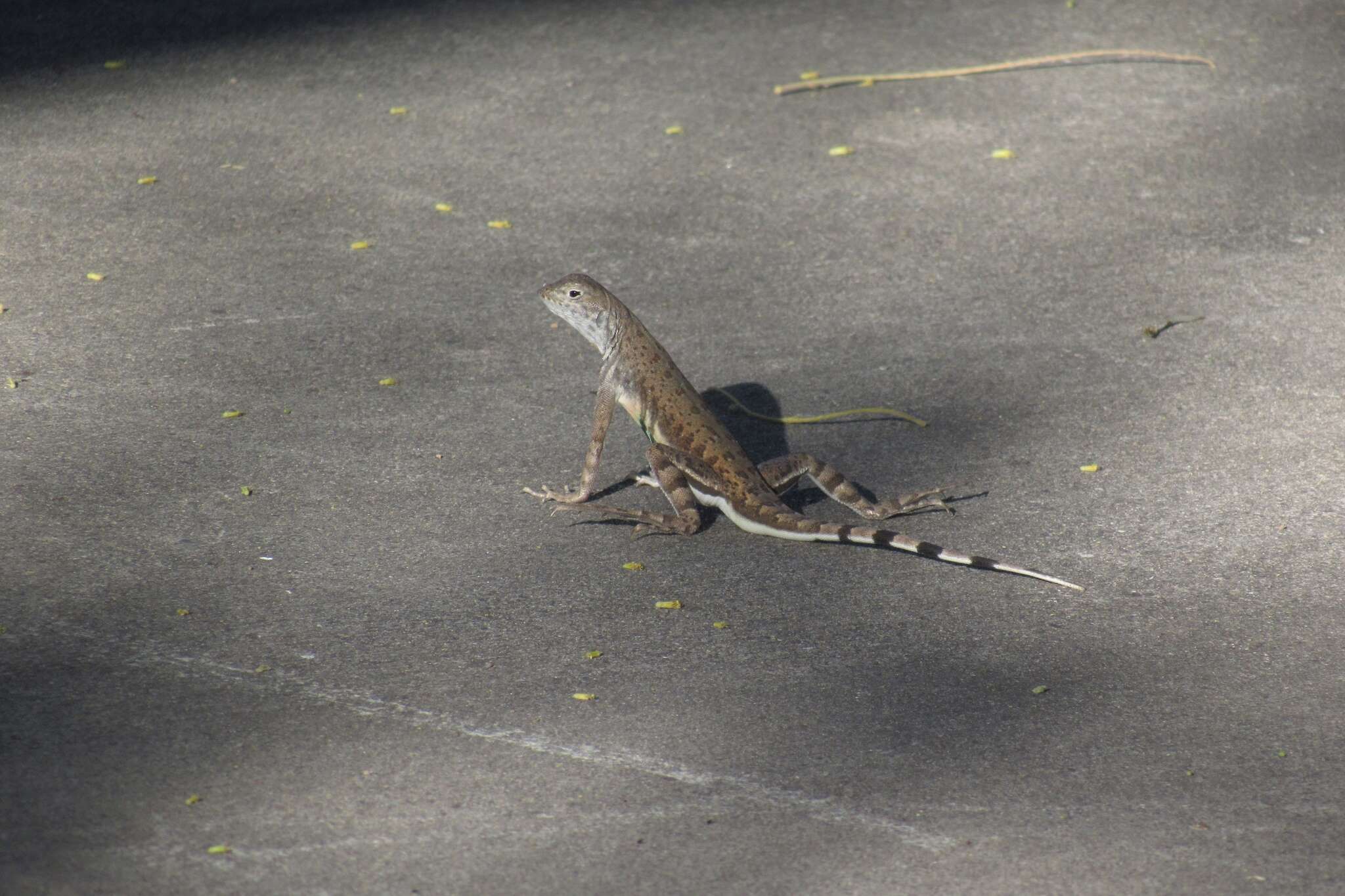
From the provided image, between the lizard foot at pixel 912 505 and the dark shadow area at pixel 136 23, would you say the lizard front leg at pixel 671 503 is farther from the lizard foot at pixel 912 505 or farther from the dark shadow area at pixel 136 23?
the dark shadow area at pixel 136 23

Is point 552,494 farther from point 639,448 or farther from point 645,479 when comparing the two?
point 639,448

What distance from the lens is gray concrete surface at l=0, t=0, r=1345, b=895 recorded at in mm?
4316

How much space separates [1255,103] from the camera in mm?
10016

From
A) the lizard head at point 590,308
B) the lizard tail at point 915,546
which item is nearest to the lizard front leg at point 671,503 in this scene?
the lizard tail at point 915,546

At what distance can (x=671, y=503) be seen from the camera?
20.0ft

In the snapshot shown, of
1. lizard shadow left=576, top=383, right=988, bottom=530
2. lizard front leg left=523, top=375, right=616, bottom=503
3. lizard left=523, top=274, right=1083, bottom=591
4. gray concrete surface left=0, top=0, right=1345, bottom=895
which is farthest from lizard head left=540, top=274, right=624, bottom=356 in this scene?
lizard shadow left=576, top=383, right=988, bottom=530

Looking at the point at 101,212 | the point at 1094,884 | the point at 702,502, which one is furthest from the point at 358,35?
the point at 1094,884

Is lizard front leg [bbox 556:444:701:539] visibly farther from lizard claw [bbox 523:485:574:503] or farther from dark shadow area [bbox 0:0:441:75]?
dark shadow area [bbox 0:0:441:75]

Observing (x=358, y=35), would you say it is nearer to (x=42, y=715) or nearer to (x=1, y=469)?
(x=1, y=469)

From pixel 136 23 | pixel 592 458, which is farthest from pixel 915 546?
pixel 136 23

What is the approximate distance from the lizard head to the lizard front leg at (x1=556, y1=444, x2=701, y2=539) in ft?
2.23

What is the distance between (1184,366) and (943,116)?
10.8ft

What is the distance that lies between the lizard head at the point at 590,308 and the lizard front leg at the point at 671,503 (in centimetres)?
68

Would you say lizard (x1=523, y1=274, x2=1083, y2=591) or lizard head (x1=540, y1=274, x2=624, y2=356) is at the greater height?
lizard head (x1=540, y1=274, x2=624, y2=356)
